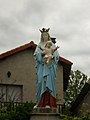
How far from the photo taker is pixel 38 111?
44.0 feet

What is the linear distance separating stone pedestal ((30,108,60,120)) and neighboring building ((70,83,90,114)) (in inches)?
438

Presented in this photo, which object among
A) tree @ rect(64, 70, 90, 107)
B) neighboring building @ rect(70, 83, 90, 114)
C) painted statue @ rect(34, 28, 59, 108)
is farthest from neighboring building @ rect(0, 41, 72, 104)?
tree @ rect(64, 70, 90, 107)

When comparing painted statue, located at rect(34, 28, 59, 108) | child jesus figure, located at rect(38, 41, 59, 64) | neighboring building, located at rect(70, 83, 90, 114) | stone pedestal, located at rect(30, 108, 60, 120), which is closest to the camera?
stone pedestal, located at rect(30, 108, 60, 120)

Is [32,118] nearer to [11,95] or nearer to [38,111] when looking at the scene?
[38,111]

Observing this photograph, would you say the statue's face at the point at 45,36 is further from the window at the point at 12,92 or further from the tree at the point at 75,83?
the tree at the point at 75,83

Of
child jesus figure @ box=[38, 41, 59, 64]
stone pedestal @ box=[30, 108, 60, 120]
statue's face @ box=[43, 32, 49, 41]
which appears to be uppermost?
statue's face @ box=[43, 32, 49, 41]

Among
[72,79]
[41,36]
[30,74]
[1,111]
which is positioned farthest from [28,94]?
[72,79]

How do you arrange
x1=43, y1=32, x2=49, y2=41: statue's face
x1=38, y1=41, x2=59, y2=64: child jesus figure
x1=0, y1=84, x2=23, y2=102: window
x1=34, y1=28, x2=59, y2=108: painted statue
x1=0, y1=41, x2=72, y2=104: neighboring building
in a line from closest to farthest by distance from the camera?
1. x1=34, y1=28, x2=59, y2=108: painted statue
2. x1=38, y1=41, x2=59, y2=64: child jesus figure
3. x1=43, y1=32, x2=49, y2=41: statue's face
4. x1=0, y1=84, x2=23, y2=102: window
5. x1=0, y1=41, x2=72, y2=104: neighboring building

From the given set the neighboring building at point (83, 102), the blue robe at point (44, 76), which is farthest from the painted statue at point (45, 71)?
the neighboring building at point (83, 102)

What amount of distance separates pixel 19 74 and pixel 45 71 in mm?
11711

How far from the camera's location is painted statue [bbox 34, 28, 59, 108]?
13789 millimetres

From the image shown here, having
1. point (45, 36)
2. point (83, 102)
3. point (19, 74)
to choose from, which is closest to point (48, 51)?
point (45, 36)

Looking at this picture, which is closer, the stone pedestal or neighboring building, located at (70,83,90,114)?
the stone pedestal

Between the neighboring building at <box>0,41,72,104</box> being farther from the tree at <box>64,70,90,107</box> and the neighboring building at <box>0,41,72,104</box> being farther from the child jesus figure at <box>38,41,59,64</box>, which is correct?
the tree at <box>64,70,90,107</box>
